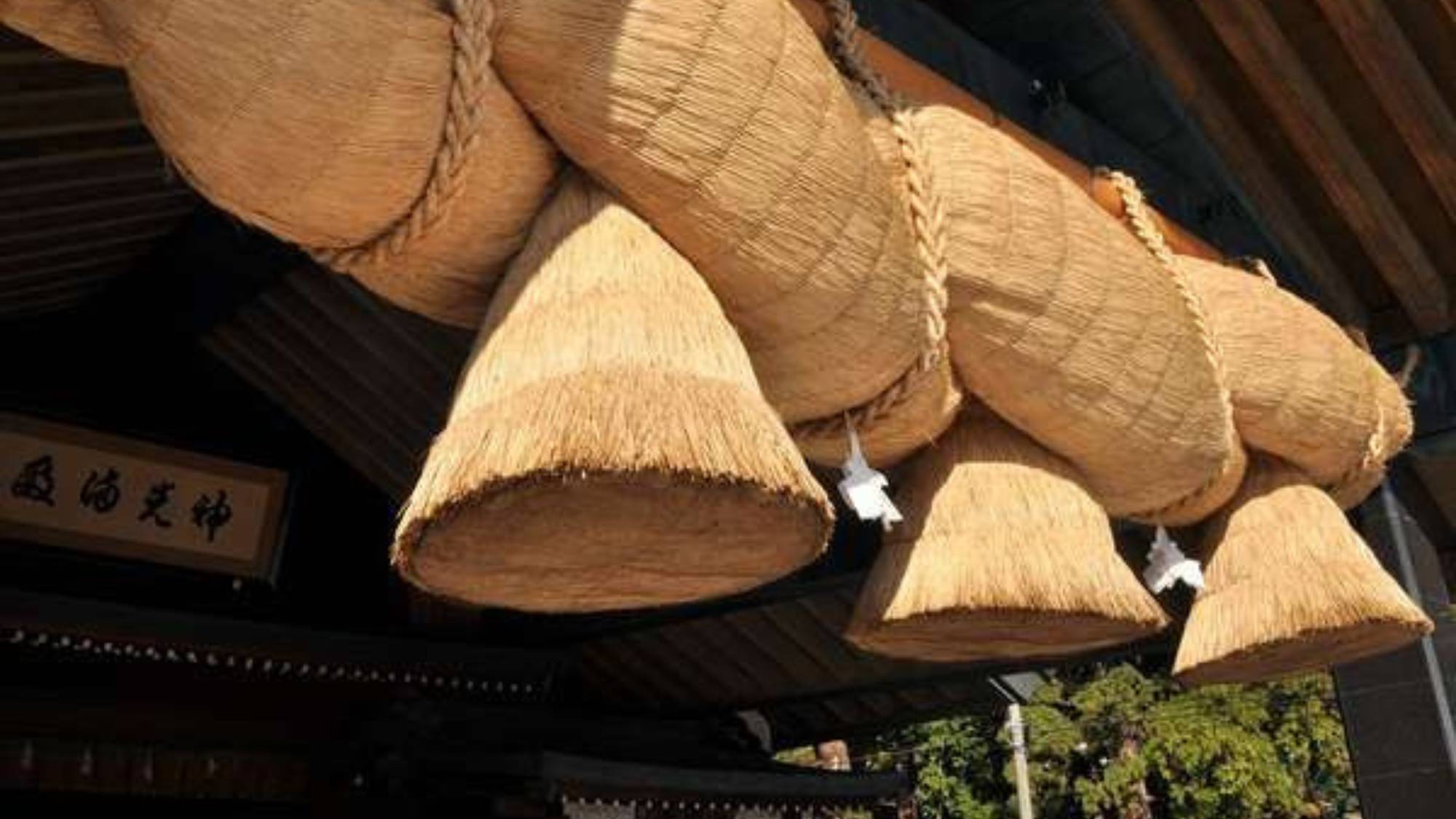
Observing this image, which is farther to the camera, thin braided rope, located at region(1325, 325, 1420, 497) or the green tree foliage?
the green tree foliage

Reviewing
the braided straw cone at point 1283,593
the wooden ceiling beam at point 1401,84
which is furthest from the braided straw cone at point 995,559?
the wooden ceiling beam at point 1401,84

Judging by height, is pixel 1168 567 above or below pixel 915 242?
below

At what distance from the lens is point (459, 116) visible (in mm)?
1113

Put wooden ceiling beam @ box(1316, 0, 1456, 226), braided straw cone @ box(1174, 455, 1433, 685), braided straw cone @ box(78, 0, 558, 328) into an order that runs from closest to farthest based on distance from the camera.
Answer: braided straw cone @ box(78, 0, 558, 328), braided straw cone @ box(1174, 455, 1433, 685), wooden ceiling beam @ box(1316, 0, 1456, 226)

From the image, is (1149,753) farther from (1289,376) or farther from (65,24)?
(65,24)

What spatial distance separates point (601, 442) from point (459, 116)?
356mm

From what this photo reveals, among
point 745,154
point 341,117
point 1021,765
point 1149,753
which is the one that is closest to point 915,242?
point 745,154

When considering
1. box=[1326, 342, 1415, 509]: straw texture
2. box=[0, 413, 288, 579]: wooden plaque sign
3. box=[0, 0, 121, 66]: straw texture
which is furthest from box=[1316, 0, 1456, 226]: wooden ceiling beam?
box=[0, 413, 288, 579]: wooden plaque sign

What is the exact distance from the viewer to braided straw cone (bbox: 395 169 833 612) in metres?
1.04

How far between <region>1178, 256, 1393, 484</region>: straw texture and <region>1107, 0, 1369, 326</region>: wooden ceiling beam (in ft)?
3.63

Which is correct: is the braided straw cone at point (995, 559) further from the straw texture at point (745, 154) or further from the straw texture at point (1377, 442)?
the straw texture at point (1377, 442)

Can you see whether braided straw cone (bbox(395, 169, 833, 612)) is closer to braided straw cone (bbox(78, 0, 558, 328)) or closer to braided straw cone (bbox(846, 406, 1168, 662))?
braided straw cone (bbox(78, 0, 558, 328))

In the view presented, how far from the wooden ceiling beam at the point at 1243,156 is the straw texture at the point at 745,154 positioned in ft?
7.23

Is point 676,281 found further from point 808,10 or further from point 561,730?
point 561,730
